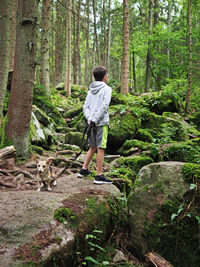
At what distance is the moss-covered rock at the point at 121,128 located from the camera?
8719 millimetres

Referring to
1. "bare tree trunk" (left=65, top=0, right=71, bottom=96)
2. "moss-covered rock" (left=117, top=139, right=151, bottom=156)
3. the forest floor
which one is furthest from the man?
"bare tree trunk" (left=65, top=0, right=71, bottom=96)

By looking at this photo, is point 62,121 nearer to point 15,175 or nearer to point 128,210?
point 15,175

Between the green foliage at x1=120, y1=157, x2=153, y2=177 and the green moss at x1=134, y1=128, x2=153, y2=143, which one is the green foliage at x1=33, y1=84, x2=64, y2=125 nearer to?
the green moss at x1=134, y1=128, x2=153, y2=143

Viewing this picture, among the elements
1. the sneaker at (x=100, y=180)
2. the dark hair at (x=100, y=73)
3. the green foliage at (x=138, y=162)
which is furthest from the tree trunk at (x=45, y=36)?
the sneaker at (x=100, y=180)

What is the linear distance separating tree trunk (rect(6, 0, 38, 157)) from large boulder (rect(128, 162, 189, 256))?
12.3 feet

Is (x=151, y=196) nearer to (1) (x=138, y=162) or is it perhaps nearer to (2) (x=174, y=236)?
(2) (x=174, y=236)

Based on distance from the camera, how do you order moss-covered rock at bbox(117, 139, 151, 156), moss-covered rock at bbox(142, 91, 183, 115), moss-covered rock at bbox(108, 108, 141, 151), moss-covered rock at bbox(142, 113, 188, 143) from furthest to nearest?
moss-covered rock at bbox(142, 91, 183, 115)
moss-covered rock at bbox(108, 108, 141, 151)
moss-covered rock at bbox(142, 113, 188, 143)
moss-covered rock at bbox(117, 139, 151, 156)

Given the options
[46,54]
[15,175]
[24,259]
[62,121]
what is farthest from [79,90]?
[24,259]

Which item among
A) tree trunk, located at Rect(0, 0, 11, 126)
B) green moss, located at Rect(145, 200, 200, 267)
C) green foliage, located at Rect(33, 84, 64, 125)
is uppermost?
tree trunk, located at Rect(0, 0, 11, 126)

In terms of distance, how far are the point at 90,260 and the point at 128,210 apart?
1.16 meters

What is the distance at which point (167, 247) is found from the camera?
3.40m

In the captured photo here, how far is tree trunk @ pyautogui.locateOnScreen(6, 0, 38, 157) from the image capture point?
614 cm

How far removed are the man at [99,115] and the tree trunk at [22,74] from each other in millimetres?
2343

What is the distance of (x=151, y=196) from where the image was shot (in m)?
3.79
